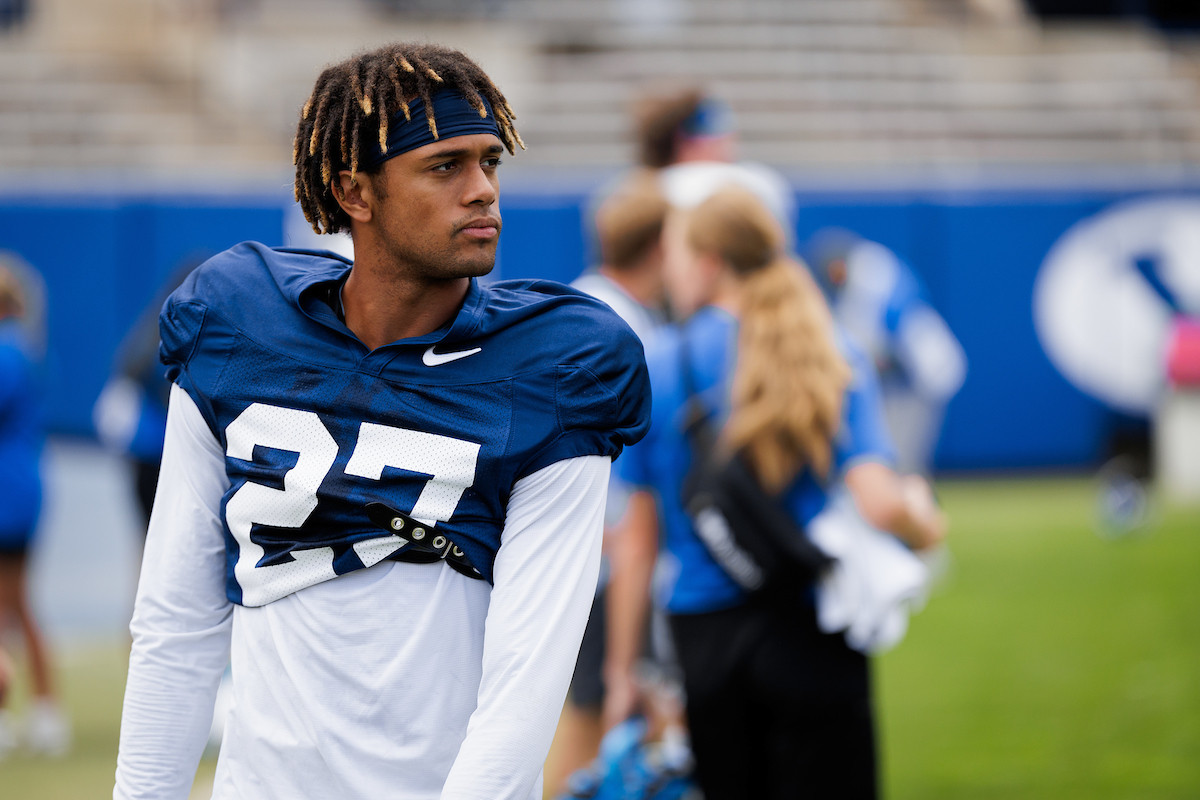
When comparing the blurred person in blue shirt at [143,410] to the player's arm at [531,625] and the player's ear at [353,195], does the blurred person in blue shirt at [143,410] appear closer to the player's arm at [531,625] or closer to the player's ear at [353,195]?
the player's ear at [353,195]

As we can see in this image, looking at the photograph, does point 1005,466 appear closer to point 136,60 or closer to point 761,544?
point 761,544

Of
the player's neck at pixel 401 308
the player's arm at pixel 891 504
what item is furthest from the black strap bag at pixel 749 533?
the player's neck at pixel 401 308

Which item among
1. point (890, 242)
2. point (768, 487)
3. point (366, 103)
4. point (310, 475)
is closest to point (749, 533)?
point (768, 487)

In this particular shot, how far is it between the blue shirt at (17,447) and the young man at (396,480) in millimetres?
4670

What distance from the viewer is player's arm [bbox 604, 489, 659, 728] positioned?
181 inches

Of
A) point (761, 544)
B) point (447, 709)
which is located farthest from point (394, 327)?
point (761, 544)

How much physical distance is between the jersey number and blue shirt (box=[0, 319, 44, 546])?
478 cm

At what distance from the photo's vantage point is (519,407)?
219 cm

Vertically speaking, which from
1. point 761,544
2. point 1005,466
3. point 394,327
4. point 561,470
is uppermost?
point 394,327

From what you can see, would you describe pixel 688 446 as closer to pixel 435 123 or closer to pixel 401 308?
pixel 401 308

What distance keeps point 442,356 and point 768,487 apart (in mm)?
1575

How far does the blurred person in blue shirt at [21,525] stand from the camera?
6.50 meters

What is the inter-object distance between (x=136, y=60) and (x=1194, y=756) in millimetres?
17698

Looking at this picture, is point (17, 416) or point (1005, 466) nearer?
point (17, 416)
